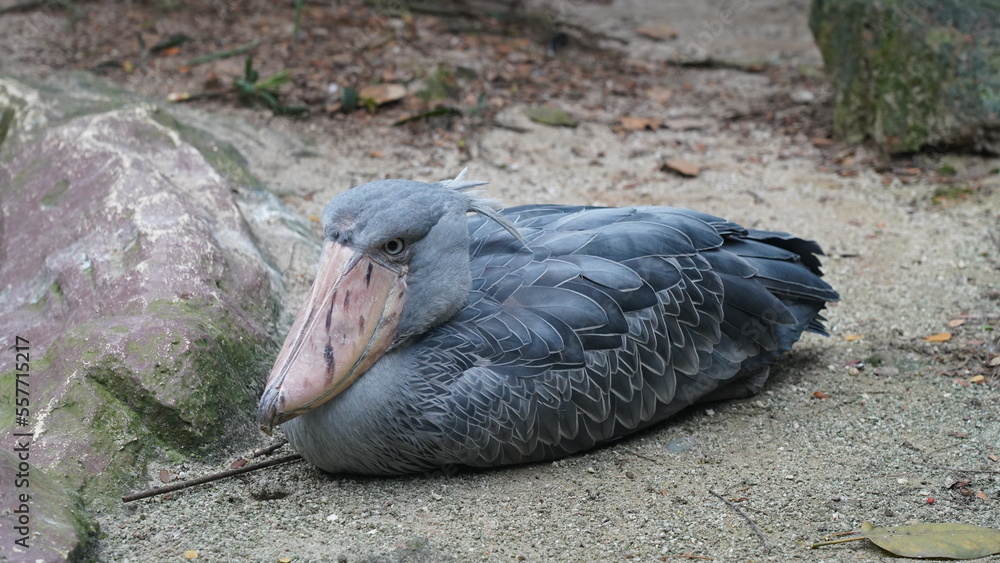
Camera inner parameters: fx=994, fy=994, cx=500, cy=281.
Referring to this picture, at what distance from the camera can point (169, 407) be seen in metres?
3.59

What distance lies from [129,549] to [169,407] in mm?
617

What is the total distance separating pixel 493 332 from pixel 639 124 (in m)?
4.72

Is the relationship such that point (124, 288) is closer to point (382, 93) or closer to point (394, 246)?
point (394, 246)

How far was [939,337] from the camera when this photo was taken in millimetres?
4812

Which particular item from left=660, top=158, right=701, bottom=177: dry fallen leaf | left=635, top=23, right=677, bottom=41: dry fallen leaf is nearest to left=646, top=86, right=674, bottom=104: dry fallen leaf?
left=660, top=158, right=701, bottom=177: dry fallen leaf

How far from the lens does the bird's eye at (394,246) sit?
11.6 ft

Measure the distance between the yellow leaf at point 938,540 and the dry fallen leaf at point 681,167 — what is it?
13.5ft

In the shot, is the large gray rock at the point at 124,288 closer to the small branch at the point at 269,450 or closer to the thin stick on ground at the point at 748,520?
the small branch at the point at 269,450

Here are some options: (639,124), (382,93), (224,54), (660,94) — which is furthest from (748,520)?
(224,54)

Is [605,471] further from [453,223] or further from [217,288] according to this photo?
[217,288]

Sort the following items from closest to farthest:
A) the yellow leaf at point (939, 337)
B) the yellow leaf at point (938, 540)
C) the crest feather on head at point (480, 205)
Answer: the yellow leaf at point (938, 540)
the crest feather on head at point (480, 205)
the yellow leaf at point (939, 337)

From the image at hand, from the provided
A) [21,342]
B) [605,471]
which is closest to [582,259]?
[605,471]

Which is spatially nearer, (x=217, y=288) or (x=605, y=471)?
(x=605, y=471)

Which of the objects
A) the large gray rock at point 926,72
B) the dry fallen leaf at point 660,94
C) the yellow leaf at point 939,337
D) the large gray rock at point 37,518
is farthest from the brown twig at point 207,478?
the dry fallen leaf at point 660,94
